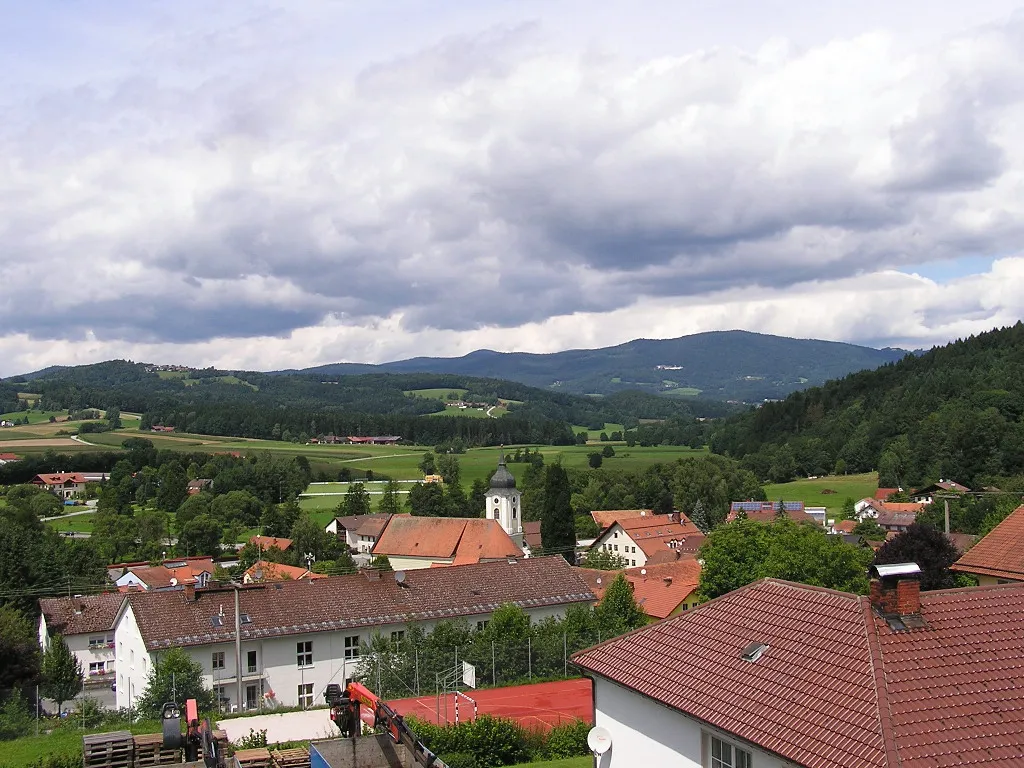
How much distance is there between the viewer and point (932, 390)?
128m

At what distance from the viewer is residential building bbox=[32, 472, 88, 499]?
12581cm

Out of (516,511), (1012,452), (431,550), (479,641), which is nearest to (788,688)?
(479,641)

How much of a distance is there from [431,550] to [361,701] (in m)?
58.9

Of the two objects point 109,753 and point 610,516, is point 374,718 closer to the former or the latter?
point 109,753

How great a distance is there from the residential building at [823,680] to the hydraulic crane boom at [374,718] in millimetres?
3642

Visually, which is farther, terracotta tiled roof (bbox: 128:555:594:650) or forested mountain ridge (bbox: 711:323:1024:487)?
forested mountain ridge (bbox: 711:323:1024:487)

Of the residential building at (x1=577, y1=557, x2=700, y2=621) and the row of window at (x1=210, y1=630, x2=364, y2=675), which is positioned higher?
the row of window at (x1=210, y1=630, x2=364, y2=675)

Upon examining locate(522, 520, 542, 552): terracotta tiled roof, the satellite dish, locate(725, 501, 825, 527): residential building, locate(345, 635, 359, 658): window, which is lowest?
locate(522, 520, 542, 552): terracotta tiled roof

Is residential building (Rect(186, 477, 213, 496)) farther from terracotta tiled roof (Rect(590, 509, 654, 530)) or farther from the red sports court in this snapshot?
the red sports court

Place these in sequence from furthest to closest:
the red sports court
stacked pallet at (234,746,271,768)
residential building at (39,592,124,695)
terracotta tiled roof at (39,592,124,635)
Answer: terracotta tiled roof at (39,592,124,635) < residential building at (39,592,124,695) < the red sports court < stacked pallet at (234,746,271,768)

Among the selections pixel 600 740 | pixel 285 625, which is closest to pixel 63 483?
pixel 285 625

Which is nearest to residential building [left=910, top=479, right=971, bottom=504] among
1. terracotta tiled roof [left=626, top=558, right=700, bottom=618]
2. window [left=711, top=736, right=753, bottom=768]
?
terracotta tiled roof [left=626, top=558, right=700, bottom=618]

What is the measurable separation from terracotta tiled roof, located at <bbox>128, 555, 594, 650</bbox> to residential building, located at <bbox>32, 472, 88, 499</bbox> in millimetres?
99725

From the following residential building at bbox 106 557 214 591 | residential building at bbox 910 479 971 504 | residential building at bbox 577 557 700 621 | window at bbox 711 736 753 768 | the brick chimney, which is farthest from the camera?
residential building at bbox 910 479 971 504
